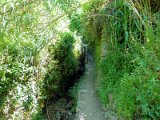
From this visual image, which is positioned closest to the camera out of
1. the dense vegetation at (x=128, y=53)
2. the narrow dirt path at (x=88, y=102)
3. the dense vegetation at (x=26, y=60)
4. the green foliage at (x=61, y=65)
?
the dense vegetation at (x=128, y=53)

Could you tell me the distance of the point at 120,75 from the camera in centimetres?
316

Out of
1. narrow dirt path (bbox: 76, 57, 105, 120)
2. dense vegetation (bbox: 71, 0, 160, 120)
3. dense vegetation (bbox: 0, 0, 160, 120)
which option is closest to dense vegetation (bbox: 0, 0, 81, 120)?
dense vegetation (bbox: 0, 0, 160, 120)

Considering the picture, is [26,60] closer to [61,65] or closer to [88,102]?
[61,65]

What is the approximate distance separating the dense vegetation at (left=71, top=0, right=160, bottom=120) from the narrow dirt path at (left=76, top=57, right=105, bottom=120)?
28 cm

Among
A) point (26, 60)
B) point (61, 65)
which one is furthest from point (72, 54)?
point (26, 60)

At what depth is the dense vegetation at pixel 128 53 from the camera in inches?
87.6

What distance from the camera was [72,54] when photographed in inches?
184

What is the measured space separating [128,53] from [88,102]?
4.35 feet

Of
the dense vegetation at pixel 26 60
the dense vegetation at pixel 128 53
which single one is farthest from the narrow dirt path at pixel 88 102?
the dense vegetation at pixel 26 60

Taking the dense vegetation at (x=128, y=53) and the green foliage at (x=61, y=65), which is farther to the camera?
the green foliage at (x=61, y=65)

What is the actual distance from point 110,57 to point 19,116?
1397mm

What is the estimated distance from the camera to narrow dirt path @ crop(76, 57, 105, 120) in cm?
356

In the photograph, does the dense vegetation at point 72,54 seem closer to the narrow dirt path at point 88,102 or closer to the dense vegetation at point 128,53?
the dense vegetation at point 128,53

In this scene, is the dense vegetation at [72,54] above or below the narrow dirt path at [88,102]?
above
